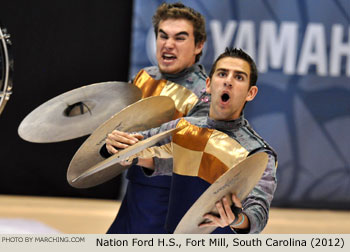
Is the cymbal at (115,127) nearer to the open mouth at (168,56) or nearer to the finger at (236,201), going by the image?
the open mouth at (168,56)

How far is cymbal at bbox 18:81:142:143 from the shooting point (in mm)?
2734

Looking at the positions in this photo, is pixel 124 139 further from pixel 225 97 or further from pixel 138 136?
pixel 225 97

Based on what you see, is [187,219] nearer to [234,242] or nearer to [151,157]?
[234,242]

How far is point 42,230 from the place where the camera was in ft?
14.3

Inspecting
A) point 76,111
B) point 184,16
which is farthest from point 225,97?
point 76,111

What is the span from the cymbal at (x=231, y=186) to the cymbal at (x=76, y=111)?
2.82 feet

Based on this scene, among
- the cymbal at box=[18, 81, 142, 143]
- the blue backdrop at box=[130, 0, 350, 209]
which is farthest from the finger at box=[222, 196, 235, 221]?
the blue backdrop at box=[130, 0, 350, 209]

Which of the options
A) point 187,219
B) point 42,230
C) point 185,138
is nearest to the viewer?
point 187,219

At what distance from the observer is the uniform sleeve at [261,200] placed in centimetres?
205

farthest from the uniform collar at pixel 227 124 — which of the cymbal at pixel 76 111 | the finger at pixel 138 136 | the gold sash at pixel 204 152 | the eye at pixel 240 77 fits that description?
the cymbal at pixel 76 111

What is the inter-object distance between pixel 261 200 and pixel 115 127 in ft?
2.20

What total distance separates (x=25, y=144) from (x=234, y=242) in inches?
145

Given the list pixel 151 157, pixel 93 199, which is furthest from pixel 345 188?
pixel 151 157

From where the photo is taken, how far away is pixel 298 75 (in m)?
5.40
